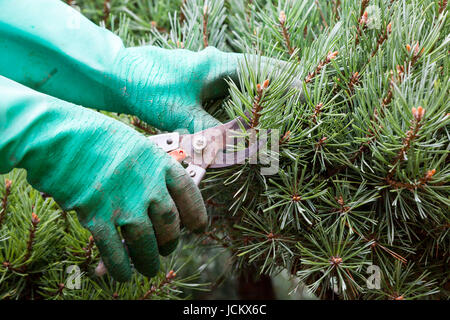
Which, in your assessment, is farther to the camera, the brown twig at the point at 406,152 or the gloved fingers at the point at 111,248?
the gloved fingers at the point at 111,248

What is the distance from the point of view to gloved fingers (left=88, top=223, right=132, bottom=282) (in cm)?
65

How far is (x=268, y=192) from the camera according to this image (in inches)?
25.6

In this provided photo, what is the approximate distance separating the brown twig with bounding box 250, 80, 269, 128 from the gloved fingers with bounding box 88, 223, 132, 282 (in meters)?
0.22

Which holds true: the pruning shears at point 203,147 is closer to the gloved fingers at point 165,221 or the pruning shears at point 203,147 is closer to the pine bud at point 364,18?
the gloved fingers at point 165,221

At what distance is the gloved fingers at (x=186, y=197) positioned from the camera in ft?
2.15

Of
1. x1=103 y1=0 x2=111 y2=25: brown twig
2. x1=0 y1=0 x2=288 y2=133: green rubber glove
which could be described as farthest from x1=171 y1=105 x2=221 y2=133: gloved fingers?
x1=103 y1=0 x2=111 y2=25: brown twig

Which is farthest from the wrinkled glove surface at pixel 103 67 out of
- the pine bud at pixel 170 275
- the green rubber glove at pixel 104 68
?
the pine bud at pixel 170 275

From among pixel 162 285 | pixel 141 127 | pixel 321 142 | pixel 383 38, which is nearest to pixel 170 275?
pixel 162 285

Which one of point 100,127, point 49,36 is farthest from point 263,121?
point 49,36

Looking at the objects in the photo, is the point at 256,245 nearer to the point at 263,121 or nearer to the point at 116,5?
the point at 263,121

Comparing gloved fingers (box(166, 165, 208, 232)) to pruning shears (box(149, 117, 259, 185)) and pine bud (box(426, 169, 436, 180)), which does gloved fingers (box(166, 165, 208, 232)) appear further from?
pine bud (box(426, 169, 436, 180))

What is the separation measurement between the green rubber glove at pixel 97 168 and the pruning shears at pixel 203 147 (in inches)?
1.2
